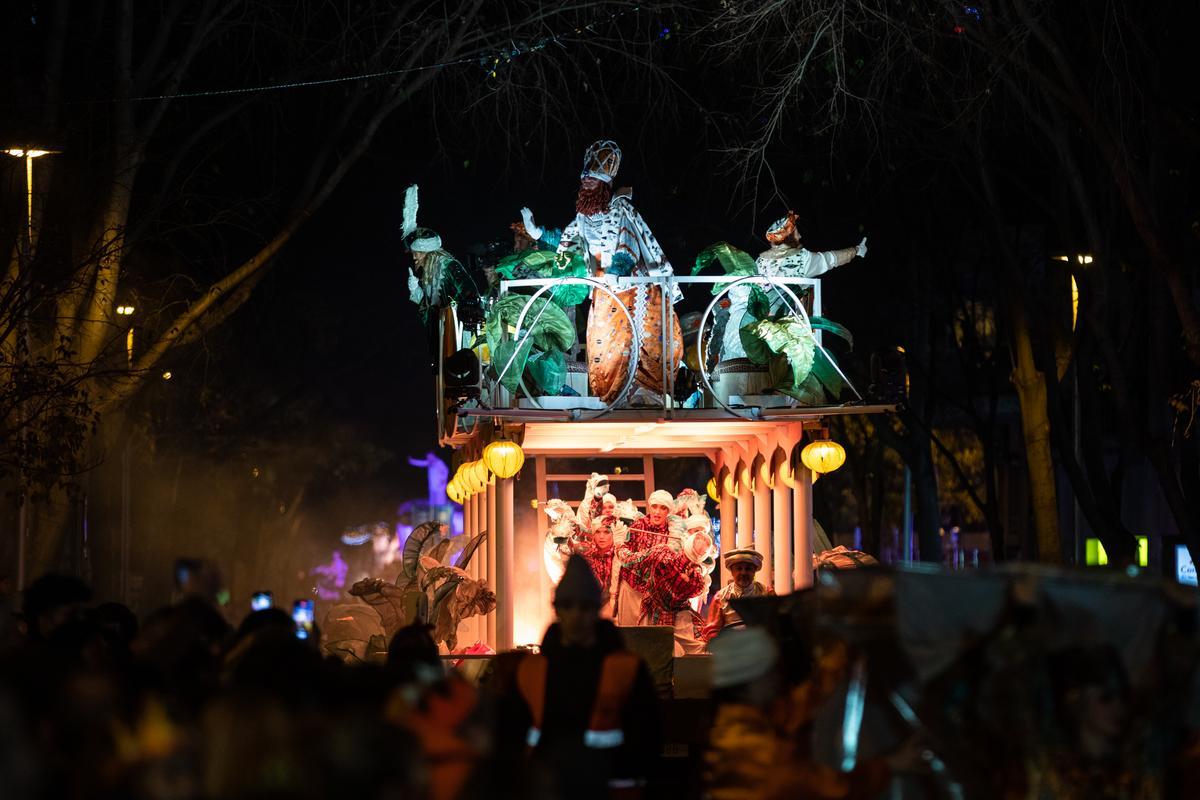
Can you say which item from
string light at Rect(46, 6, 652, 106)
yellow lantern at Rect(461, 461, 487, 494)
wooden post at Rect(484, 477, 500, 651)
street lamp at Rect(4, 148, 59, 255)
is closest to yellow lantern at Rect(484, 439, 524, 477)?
wooden post at Rect(484, 477, 500, 651)

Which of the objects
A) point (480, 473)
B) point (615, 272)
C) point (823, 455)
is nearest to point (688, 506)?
point (823, 455)

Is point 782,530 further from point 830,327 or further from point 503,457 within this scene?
point 503,457

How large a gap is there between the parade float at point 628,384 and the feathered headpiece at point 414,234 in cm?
2

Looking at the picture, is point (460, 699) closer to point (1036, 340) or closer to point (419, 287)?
point (419, 287)

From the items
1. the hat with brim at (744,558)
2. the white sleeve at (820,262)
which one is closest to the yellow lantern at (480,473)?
the hat with brim at (744,558)

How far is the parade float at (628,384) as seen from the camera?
17.0 m

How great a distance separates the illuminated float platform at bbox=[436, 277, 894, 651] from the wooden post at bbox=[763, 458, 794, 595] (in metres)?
0.01

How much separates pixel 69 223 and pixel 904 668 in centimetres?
1642

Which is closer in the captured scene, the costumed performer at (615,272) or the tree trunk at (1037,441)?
the costumed performer at (615,272)

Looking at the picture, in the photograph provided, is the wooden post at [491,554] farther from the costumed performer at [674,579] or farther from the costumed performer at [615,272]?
the costumed performer at [615,272]

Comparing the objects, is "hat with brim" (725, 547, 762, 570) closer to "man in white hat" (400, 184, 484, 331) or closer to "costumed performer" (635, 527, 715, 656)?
"costumed performer" (635, 527, 715, 656)

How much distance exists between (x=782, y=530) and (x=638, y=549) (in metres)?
1.52

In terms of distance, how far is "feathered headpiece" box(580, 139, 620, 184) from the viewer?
57.1ft

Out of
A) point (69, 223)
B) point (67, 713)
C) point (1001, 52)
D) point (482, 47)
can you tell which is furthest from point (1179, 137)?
point (67, 713)
